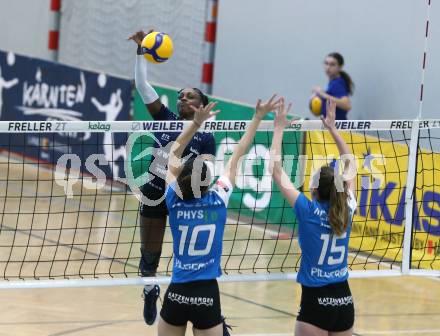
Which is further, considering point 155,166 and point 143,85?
point 155,166

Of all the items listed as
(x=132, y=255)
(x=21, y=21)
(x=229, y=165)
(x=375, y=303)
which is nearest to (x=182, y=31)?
(x=21, y=21)

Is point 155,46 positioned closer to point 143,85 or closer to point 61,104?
point 143,85

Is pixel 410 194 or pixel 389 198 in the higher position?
pixel 410 194

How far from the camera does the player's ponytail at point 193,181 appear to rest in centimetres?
671

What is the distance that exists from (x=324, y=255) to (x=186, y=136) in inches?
49.3

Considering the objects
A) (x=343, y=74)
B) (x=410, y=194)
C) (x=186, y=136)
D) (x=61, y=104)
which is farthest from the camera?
(x=61, y=104)

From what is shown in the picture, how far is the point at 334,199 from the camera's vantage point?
6.86 m

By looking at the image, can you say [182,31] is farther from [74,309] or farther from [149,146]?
[74,309]

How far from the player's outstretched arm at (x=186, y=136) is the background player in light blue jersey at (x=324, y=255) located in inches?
19.7

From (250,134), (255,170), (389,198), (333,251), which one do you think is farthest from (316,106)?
(333,251)

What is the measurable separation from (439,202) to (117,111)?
578cm

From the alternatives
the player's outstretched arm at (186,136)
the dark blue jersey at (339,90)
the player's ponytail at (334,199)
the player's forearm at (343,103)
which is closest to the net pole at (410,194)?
the player's ponytail at (334,199)

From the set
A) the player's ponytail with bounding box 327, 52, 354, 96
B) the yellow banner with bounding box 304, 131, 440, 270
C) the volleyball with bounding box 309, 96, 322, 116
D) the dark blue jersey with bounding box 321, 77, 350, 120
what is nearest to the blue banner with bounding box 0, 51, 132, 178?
the volleyball with bounding box 309, 96, 322, 116

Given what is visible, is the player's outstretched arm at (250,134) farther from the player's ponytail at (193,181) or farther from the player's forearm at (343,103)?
the player's forearm at (343,103)
